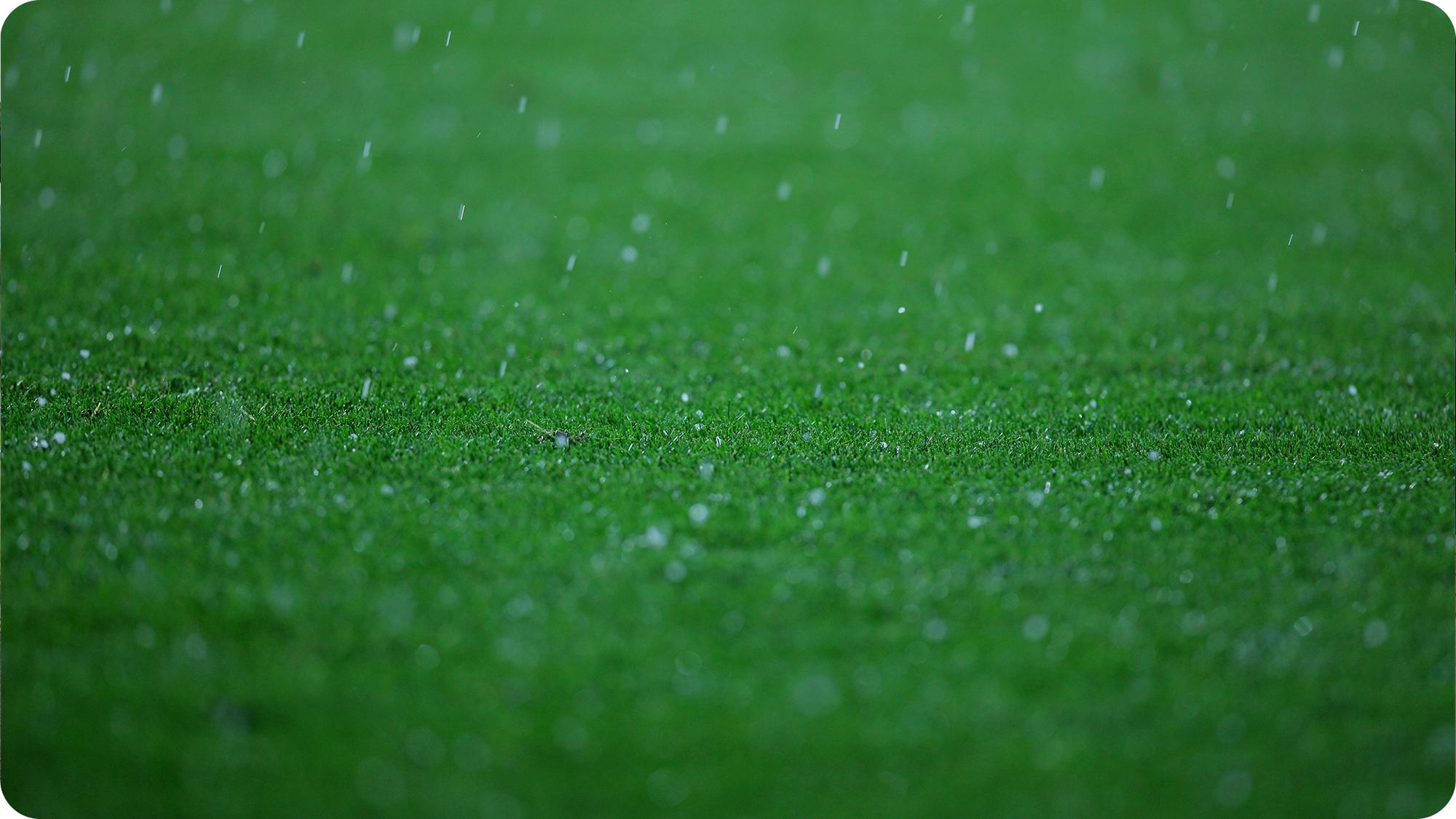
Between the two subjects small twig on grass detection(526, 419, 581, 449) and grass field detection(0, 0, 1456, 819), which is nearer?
grass field detection(0, 0, 1456, 819)

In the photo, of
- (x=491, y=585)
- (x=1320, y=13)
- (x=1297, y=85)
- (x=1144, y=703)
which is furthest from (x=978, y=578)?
(x=1320, y=13)

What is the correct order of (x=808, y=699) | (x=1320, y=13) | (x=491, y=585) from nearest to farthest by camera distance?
(x=808, y=699) < (x=491, y=585) < (x=1320, y=13)

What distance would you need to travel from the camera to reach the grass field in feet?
12.7

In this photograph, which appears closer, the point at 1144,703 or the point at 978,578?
the point at 1144,703

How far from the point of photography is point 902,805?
3637 mm

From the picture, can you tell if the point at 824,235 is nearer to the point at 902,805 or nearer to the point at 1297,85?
the point at 902,805

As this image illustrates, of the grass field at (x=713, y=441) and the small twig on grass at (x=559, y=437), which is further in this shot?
the small twig on grass at (x=559, y=437)

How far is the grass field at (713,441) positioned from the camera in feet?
12.7

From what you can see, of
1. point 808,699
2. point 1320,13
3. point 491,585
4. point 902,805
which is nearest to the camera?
point 902,805

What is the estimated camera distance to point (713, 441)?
622 cm

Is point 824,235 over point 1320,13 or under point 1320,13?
under

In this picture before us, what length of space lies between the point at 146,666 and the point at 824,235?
7582 mm

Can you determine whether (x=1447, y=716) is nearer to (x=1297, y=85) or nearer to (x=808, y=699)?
(x=808, y=699)

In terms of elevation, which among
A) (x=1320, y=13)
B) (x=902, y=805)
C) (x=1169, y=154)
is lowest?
(x=902, y=805)
